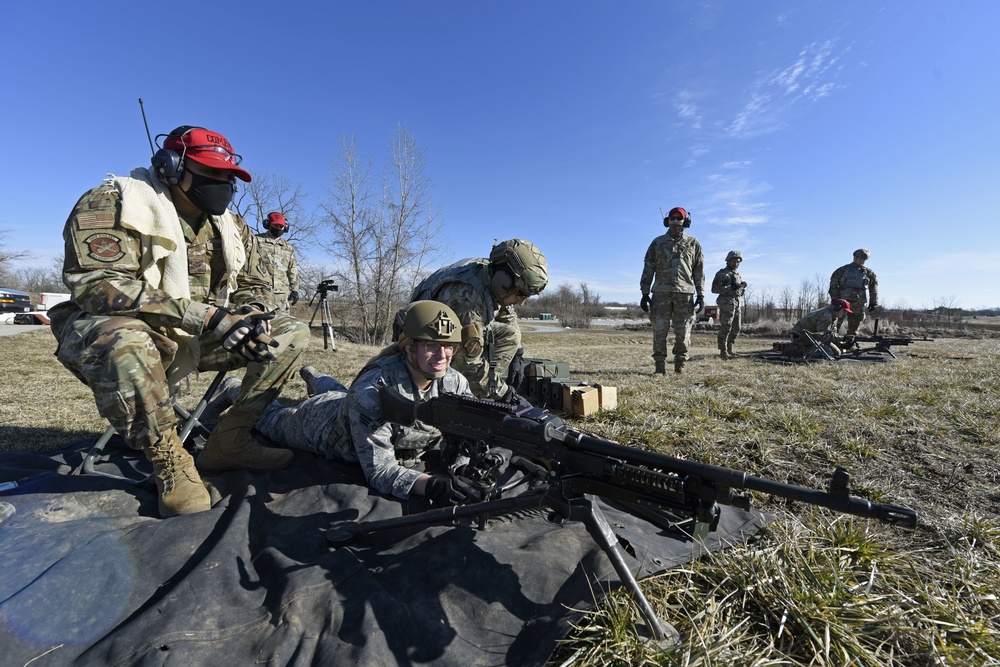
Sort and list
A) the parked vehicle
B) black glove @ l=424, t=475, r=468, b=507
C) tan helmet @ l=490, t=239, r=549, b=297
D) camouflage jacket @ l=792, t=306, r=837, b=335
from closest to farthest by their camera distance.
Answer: black glove @ l=424, t=475, r=468, b=507
tan helmet @ l=490, t=239, r=549, b=297
camouflage jacket @ l=792, t=306, r=837, b=335
the parked vehicle

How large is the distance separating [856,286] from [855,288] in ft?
0.29

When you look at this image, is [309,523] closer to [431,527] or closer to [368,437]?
[368,437]

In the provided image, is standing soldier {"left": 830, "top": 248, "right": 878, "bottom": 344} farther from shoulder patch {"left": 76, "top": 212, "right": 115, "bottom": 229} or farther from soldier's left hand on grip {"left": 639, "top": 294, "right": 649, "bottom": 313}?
shoulder patch {"left": 76, "top": 212, "right": 115, "bottom": 229}

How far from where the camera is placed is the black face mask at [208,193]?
3098 millimetres

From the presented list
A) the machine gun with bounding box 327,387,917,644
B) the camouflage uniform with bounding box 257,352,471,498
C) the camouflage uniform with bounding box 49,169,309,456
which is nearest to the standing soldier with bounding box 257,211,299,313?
the camouflage uniform with bounding box 257,352,471,498

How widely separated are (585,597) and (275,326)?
2716 mm

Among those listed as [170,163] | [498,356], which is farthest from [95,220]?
[498,356]

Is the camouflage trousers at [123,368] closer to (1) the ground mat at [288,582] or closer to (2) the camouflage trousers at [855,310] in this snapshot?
(1) the ground mat at [288,582]

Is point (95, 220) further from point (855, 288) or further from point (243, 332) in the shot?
point (855, 288)

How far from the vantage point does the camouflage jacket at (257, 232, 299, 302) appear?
9.66 m

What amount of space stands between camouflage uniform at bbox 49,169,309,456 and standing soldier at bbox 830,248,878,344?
1430 centimetres

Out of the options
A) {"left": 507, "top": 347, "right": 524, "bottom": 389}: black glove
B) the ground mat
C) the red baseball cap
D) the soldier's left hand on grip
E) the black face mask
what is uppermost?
the red baseball cap

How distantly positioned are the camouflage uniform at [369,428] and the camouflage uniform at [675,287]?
228 inches

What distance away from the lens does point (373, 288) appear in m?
19.0
